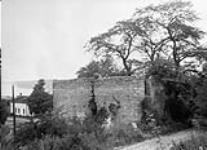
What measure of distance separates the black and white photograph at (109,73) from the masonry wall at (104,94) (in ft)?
0.11

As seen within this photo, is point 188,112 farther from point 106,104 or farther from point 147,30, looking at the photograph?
point 147,30

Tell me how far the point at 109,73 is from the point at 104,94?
4.83 meters

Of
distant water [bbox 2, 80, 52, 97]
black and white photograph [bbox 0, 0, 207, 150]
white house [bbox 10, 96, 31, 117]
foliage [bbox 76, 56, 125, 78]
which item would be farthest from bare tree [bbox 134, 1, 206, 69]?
white house [bbox 10, 96, 31, 117]

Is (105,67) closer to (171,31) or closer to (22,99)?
(171,31)

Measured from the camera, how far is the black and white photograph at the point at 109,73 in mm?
5438

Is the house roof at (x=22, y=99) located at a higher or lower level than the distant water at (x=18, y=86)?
lower

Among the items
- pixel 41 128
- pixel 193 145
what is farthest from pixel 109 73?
pixel 193 145

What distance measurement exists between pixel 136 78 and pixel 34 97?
10.5 meters

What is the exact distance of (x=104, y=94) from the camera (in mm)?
8391

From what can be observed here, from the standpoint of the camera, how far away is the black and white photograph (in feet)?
17.8

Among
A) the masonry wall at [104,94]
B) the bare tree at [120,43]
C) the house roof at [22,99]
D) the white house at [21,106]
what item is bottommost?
the white house at [21,106]

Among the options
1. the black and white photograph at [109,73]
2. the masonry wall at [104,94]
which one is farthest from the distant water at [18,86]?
the masonry wall at [104,94]

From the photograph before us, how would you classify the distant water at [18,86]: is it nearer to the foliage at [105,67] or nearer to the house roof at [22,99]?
the house roof at [22,99]

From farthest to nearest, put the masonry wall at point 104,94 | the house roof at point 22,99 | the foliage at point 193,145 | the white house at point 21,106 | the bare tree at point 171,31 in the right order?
the white house at point 21,106, the house roof at point 22,99, the bare tree at point 171,31, the masonry wall at point 104,94, the foliage at point 193,145
